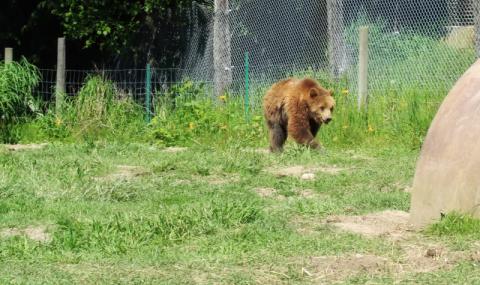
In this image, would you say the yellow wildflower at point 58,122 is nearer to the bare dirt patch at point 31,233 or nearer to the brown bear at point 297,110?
the brown bear at point 297,110

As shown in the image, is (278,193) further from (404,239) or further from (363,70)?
(363,70)

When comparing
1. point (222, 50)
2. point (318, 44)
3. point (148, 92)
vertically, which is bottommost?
point (148, 92)

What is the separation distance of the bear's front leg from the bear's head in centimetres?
22

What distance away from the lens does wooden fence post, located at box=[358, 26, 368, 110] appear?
44.5 ft

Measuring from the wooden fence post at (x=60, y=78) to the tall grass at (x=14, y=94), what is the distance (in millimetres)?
373

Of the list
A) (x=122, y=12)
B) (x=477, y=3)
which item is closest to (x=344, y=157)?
(x=477, y=3)

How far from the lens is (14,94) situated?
1543 cm

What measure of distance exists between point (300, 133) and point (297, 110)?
30cm

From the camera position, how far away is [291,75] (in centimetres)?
1494

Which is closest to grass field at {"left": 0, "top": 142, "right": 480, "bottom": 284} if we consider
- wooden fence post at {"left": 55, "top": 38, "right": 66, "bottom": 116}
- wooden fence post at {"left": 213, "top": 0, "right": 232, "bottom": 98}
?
wooden fence post at {"left": 213, "top": 0, "right": 232, "bottom": 98}

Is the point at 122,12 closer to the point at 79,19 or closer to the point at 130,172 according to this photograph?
the point at 79,19

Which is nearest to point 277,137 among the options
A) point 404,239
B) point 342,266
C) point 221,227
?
point 221,227

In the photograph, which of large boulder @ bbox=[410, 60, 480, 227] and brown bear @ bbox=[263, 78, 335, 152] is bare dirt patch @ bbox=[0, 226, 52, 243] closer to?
large boulder @ bbox=[410, 60, 480, 227]

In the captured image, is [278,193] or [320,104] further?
[320,104]
